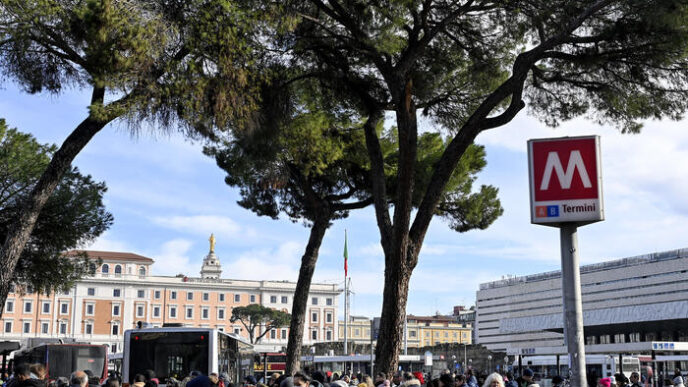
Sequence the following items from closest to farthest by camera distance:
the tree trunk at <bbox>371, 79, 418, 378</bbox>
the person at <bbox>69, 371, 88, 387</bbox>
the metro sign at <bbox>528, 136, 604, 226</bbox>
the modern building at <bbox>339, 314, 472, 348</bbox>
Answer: the metro sign at <bbox>528, 136, 604, 226</bbox>, the person at <bbox>69, 371, 88, 387</bbox>, the tree trunk at <bbox>371, 79, 418, 378</bbox>, the modern building at <bbox>339, 314, 472, 348</bbox>

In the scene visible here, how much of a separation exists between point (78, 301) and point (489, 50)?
8135 cm

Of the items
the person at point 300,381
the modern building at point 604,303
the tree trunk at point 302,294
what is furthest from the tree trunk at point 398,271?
the modern building at point 604,303

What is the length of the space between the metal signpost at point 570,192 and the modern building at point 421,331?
92520 millimetres

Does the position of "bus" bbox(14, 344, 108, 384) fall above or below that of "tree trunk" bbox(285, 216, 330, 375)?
below

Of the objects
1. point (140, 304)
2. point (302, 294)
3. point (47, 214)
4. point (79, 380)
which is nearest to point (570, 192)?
point (79, 380)

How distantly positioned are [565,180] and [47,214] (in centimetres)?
1533

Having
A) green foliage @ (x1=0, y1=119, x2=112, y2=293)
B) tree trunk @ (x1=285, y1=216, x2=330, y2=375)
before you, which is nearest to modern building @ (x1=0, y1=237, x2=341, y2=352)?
green foliage @ (x1=0, y1=119, x2=112, y2=293)

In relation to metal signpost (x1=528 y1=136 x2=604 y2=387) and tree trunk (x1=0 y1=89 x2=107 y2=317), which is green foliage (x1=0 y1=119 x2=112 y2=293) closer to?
tree trunk (x1=0 y1=89 x2=107 y2=317)

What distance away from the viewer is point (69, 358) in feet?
64.7

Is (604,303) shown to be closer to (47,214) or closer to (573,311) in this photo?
(47,214)

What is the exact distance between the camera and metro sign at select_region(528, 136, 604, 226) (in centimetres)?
607

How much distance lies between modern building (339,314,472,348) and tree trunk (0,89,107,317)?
87.7 metres

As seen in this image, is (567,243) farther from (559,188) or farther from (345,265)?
(345,265)

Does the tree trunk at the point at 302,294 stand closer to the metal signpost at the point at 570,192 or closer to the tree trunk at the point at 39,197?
the tree trunk at the point at 39,197
